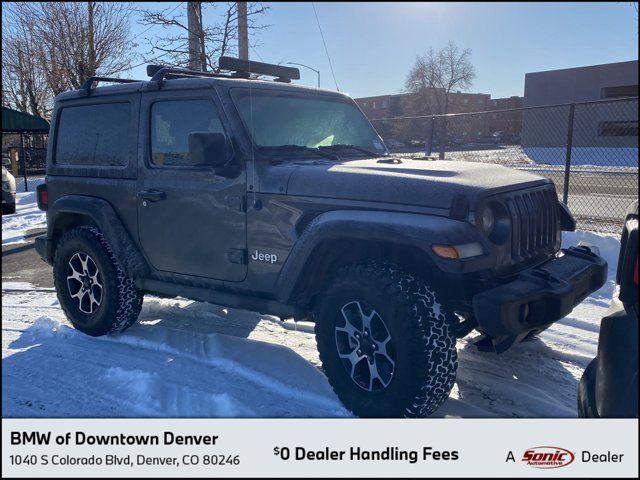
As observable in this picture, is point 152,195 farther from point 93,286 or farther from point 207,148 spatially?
point 93,286

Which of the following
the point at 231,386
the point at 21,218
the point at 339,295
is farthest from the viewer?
the point at 21,218

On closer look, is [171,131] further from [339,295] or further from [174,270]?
[339,295]

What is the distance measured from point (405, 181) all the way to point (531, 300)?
92 centimetres

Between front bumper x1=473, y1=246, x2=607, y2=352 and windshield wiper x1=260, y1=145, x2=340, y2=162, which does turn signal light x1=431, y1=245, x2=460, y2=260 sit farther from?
windshield wiper x1=260, y1=145, x2=340, y2=162

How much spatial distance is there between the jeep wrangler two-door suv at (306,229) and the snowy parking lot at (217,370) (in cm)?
33

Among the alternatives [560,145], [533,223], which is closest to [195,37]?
[533,223]

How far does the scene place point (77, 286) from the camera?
15.4 feet

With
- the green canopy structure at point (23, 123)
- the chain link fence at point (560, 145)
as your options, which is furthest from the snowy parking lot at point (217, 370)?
the green canopy structure at point (23, 123)

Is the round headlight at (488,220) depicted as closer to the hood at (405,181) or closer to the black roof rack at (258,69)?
the hood at (405,181)

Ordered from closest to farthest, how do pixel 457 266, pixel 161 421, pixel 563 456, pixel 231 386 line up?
1. pixel 563 456
2. pixel 457 266
3. pixel 161 421
4. pixel 231 386

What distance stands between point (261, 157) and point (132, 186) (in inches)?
49.6

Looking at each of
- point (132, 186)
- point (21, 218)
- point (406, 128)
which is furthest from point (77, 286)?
point (406, 128)

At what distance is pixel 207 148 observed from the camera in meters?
3.42

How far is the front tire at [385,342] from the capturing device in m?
2.90
